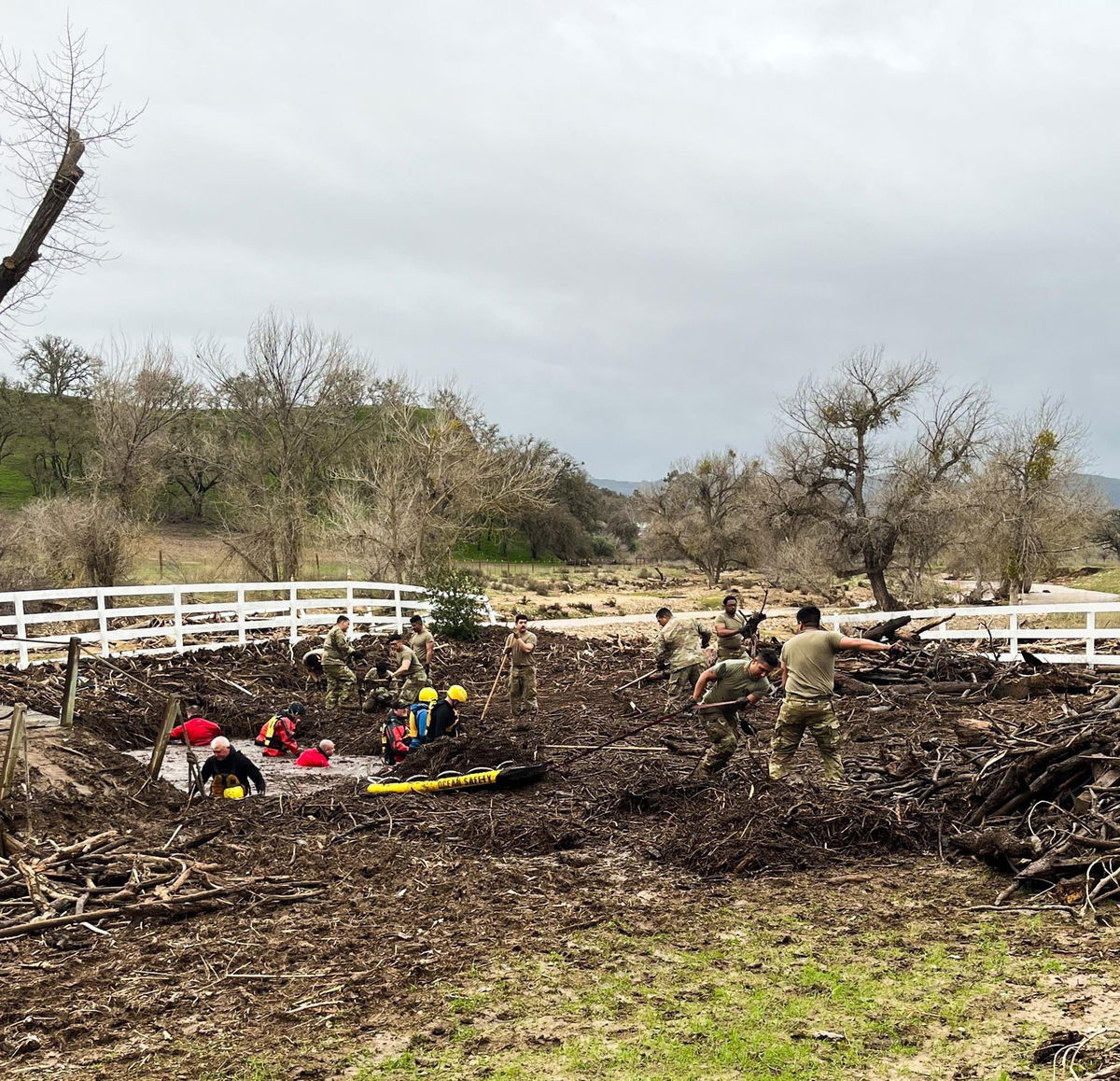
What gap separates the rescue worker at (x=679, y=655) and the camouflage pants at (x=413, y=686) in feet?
11.4

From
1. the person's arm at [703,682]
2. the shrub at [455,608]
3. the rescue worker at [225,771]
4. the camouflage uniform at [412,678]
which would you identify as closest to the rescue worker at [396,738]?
the camouflage uniform at [412,678]

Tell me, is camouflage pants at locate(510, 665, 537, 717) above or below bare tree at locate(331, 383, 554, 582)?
below

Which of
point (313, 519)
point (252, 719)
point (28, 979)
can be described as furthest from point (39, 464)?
point (28, 979)

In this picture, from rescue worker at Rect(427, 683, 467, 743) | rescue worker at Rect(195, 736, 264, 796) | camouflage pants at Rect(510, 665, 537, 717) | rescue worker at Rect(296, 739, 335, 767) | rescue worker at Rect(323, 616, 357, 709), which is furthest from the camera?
rescue worker at Rect(323, 616, 357, 709)

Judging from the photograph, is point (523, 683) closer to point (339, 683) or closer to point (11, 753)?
point (339, 683)

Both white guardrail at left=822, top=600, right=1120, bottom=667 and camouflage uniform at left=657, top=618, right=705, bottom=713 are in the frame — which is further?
white guardrail at left=822, top=600, right=1120, bottom=667

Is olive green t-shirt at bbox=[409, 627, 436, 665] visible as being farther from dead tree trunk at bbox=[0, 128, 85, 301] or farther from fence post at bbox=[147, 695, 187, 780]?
dead tree trunk at bbox=[0, 128, 85, 301]

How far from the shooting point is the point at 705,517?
60719 mm

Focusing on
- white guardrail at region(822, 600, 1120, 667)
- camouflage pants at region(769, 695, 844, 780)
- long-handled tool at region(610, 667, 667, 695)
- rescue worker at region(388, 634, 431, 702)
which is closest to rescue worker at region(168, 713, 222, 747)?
rescue worker at region(388, 634, 431, 702)

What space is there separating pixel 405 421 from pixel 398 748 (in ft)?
89.1

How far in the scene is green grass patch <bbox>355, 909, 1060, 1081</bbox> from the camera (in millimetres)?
4688

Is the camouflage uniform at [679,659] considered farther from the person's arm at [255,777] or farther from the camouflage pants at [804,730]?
the person's arm at [255,777]

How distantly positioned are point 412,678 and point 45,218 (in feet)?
24.5

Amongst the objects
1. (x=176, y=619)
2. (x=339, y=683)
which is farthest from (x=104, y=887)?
(x=176, y=619)
